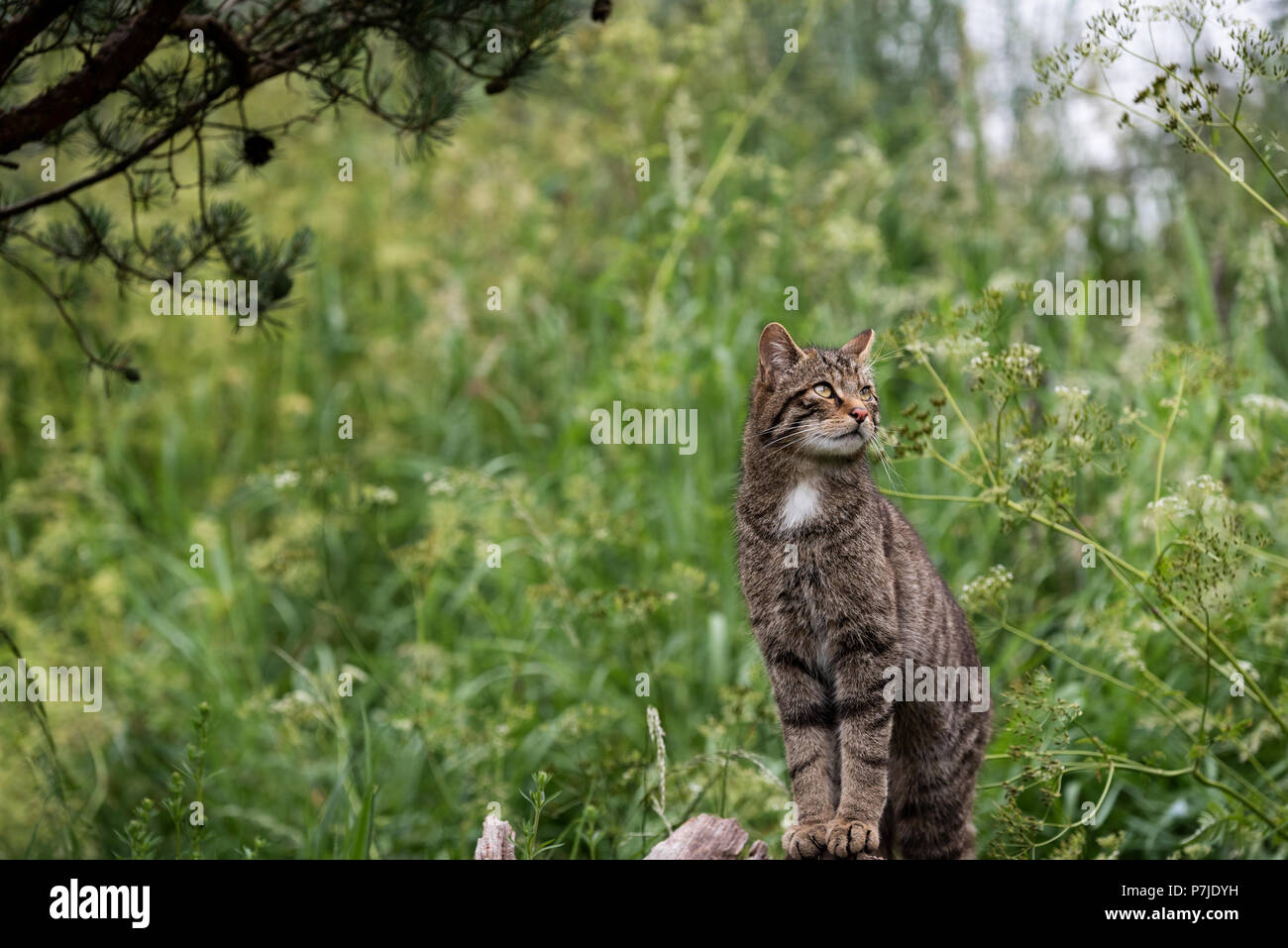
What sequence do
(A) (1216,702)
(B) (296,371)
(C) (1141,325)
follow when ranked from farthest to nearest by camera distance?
(B) (296,371)
(C) (1141,325)
(A) (1216,702)

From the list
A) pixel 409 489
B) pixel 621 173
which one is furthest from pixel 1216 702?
pixel 621 173

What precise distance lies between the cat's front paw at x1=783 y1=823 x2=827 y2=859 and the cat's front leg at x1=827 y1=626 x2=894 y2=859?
28 millimetres

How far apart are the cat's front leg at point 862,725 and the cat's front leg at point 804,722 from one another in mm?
53

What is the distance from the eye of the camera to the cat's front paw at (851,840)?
2.49 metres

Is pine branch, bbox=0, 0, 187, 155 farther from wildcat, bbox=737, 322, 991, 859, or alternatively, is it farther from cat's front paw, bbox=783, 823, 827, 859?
cat's front paw, bbox=783, 823, 827, 859

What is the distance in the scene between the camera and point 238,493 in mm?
5961

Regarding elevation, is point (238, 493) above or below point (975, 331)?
below

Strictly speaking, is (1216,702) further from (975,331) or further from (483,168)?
(483,168)

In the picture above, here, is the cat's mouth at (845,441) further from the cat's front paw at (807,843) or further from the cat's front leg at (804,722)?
the cat's front paw at (807,843)

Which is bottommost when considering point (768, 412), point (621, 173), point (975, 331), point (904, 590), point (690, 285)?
point (904, 590)

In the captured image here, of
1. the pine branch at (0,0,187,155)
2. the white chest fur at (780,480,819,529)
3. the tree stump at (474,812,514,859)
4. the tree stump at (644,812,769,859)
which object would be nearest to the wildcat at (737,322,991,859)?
the white chest fur at (780,480,819,529)

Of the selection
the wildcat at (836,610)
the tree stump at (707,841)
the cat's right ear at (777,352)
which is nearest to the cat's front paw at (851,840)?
the wildcat at (836,610)

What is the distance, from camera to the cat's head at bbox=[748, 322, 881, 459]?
2615 millimetres

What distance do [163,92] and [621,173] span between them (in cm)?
415
